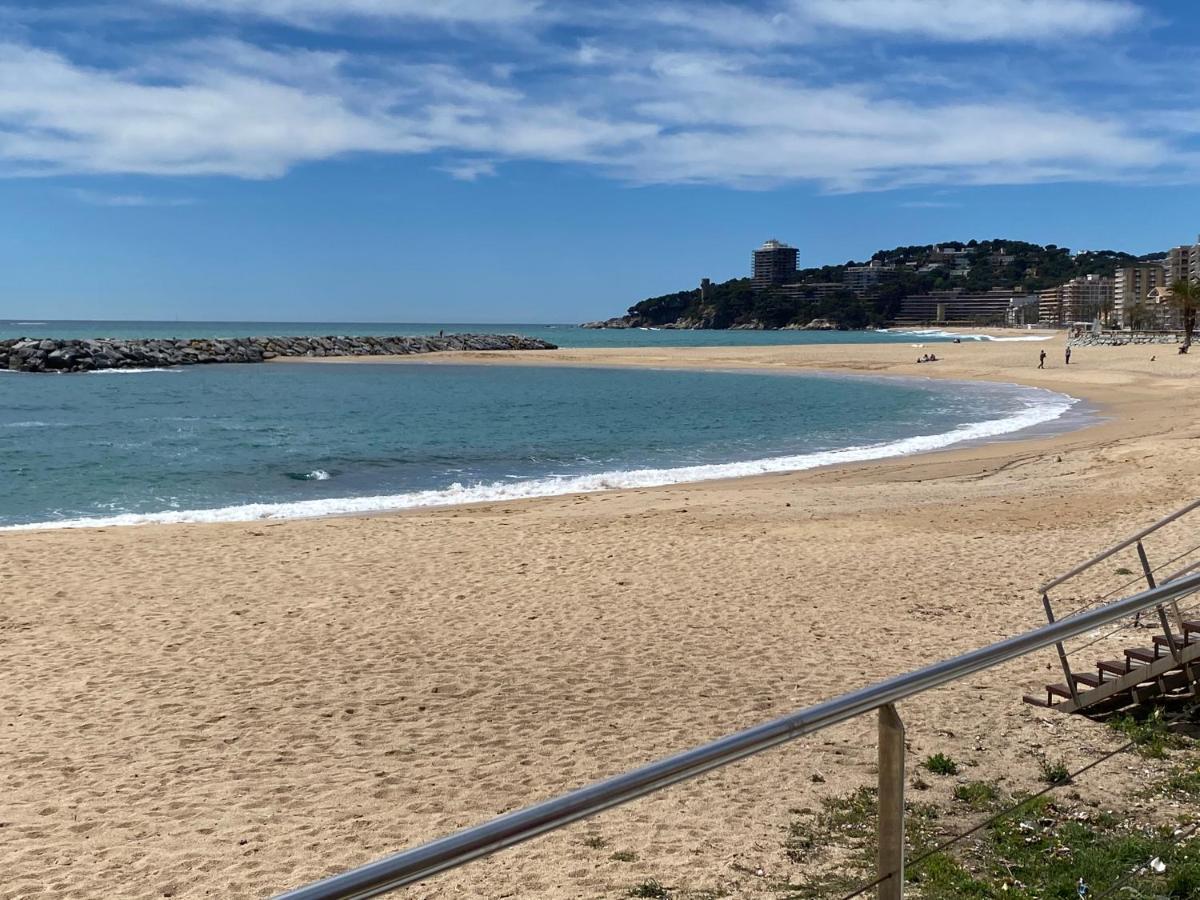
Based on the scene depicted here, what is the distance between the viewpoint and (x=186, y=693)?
862 centimetres

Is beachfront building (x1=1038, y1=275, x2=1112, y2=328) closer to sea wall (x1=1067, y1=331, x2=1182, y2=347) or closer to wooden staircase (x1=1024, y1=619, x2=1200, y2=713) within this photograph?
sea wall (x1=1067, y1=331, x2=1182, y2=347)

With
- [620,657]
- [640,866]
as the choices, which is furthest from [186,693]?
[640,866]

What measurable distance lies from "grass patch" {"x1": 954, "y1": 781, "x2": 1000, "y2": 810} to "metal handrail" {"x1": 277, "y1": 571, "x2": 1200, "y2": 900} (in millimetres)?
4076

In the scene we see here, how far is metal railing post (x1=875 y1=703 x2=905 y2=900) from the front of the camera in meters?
2.24

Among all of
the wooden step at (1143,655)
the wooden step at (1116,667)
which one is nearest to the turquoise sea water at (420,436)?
the wooden step at (1116,667)

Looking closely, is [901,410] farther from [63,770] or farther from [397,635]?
[63,770]

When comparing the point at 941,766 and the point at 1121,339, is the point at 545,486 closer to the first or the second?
the point at 941,766

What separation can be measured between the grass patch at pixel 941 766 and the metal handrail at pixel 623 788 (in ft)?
14.7

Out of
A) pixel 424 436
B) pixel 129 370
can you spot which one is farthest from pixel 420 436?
pixel 129 370

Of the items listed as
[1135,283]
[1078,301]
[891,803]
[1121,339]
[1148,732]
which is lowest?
[1148,732]

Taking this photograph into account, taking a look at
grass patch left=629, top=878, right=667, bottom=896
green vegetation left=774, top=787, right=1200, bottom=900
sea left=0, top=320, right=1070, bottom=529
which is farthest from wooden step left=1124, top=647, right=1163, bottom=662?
sea left=0, top=320, right=1070, bottom=529

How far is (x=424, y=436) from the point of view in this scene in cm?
3344

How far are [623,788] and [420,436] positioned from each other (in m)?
32.3

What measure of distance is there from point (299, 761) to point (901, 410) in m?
36.4
